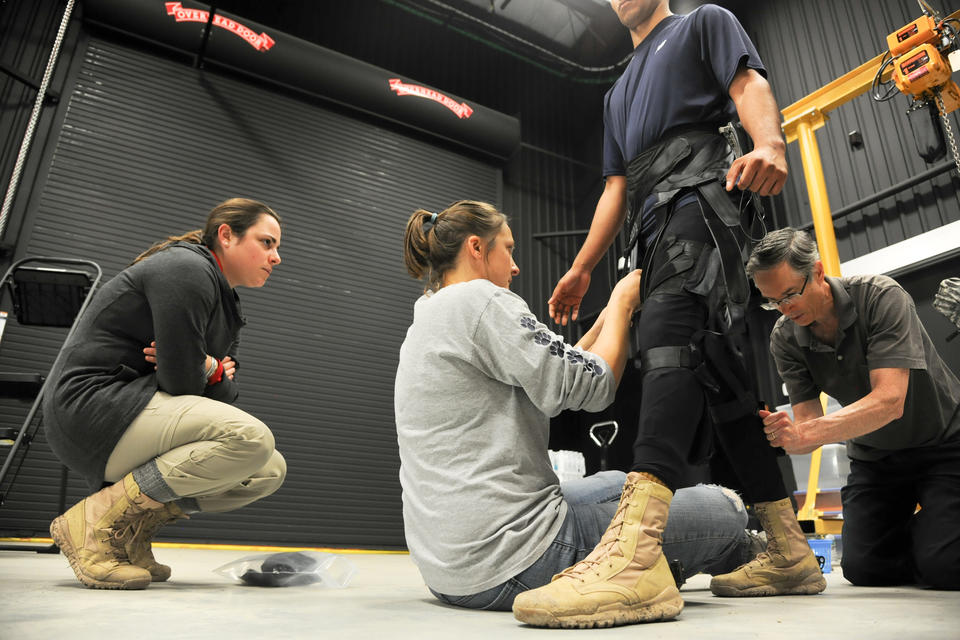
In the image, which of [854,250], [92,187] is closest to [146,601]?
[92,187]

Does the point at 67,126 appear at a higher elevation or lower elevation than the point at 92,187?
higher

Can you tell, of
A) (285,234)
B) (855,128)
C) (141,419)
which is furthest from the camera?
(285,234)

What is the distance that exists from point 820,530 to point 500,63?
5487 millimetres

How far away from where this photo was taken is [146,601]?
127 centimetres

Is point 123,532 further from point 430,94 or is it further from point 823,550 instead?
point 430,94

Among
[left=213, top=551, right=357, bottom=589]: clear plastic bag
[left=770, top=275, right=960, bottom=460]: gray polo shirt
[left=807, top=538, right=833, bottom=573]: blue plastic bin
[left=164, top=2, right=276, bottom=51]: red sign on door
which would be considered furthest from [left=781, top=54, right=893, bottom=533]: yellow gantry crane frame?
[left=164, top=2, right=276, bottom=51]: red sign on door

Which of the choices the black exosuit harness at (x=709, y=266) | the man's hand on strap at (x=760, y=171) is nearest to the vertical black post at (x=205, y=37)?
the black exosuit harness at (x=709, y=266)

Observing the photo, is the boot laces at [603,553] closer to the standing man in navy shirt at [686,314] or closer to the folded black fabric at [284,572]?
the standing man in navy shirt at [686,314]

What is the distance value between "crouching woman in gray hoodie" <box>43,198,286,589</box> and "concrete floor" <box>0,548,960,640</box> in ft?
0.50

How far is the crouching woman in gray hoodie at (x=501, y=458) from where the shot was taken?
43.6 inches

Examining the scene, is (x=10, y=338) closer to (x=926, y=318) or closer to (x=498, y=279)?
(x=498, y=279)

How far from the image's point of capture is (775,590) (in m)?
1.37

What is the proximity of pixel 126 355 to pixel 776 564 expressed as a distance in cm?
170

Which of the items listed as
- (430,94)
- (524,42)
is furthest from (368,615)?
(524,42)
